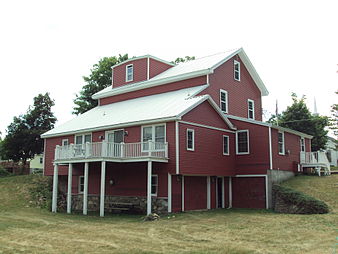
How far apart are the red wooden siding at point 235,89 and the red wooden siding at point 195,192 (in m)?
5.65

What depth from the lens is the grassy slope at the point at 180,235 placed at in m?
10.7

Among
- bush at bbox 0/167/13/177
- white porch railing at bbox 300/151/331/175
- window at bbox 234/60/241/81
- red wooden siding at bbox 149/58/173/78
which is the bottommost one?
bush at bbox 0/167/13/177

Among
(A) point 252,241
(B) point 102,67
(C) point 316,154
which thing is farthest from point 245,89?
(B) point 102,67

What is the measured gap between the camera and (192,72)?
24.8 metres

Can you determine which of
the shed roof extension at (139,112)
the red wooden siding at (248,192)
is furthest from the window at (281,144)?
the shed roof extension at (139,112)

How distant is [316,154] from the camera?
27.5 meters

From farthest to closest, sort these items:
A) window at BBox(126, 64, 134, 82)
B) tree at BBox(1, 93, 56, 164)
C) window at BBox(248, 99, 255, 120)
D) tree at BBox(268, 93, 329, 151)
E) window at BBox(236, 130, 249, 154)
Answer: tree at BBox(1, 93, 56, 164), tree at BBox(268, 93, 329, 151), window at BBox(126, 64, 134, 82), window at BBox(248, 99, 255, 120), window at BBox(236, 130, 249, 154)

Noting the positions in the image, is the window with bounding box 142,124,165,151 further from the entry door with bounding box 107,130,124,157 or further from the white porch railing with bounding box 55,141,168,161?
the entry door with bounding box 107,130,124,157

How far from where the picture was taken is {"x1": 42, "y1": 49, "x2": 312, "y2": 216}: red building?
20.3 m

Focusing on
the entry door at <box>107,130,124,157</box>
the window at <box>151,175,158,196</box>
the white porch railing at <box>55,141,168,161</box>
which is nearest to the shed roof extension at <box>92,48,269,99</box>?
the entry door at <box>107,130,124,157</box>

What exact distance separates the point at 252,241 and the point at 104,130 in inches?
566

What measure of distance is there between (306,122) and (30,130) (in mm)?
29020

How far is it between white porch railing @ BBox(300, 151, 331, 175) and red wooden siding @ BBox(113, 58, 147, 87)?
1292 cm

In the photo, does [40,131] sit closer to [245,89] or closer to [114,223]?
[245,89]
